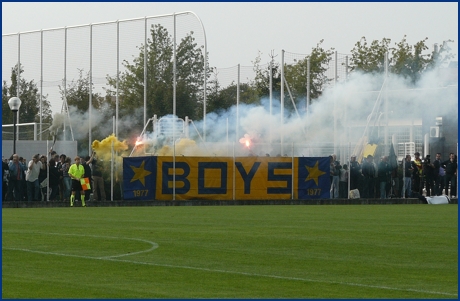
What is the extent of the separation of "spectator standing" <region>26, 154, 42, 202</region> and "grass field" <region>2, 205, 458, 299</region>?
12.6 metres

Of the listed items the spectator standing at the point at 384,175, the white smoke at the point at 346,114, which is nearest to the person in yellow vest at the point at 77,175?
the white smoke at the point at 346,114

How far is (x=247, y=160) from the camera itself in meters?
39.6

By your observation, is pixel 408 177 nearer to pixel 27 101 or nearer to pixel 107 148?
pixel 107 148

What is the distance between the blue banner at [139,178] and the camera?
124 feet

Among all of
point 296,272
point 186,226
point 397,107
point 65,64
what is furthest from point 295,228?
point 65,64

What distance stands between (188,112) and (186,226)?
28501 mm

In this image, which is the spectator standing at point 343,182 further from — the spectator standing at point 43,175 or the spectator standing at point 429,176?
the spectator standing at point 43,175

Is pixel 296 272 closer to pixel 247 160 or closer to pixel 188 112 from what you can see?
pixel 247 160

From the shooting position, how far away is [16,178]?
36781 millimetres

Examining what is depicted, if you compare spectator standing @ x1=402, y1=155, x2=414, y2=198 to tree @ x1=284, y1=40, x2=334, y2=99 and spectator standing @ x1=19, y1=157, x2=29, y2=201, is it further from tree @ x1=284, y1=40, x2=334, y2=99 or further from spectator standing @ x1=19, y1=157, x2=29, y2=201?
spectator standing @ x1=19, y1=157, x2=29, y2=201

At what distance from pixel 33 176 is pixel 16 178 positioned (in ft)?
2.26

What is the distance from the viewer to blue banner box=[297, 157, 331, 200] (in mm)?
39688

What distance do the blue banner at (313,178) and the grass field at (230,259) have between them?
14.8 metres

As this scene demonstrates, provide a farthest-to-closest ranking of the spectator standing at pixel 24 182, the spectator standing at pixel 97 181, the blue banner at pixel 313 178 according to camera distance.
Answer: the blue banner at pixel 313 178
the spectator standing at pixel 97 181
the spectator standing at pixel 24 182
